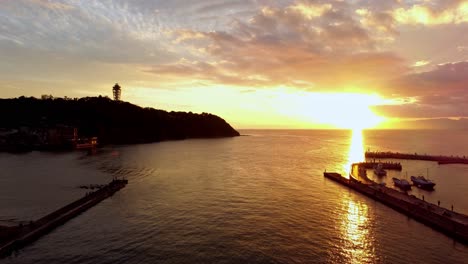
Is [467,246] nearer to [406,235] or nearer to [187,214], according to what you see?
[406,235]

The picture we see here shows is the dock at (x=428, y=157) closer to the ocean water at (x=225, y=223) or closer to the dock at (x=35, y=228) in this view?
the ocean water at (x=225, y=223)

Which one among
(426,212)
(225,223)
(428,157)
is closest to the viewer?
(225,223)

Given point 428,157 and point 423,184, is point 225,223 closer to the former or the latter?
point 423,184

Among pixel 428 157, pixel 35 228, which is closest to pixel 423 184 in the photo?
pixel 428 157

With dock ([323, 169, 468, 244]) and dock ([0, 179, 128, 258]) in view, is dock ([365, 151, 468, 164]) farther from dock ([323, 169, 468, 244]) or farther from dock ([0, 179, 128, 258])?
dock ([0, 179, 128, 258])

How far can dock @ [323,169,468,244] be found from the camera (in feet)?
159

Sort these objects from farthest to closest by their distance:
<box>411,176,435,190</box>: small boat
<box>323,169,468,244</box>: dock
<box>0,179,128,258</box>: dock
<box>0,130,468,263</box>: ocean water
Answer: <box>411,176,435,190</box>: small boat, <box>323,169,468,244</box>: dock, <box>0,130,468,263</box>: ocean water, <box>0,179,128,258</box>: dock

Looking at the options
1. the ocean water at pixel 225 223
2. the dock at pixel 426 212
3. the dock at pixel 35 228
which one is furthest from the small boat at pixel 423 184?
the dock at pixel 35 228

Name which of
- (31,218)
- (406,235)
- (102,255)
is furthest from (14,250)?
(406,235)

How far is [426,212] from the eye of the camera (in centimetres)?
5653

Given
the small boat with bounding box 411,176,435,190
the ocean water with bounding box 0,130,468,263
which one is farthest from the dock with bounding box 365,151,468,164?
the small boat with bounding box 411,176,435,190

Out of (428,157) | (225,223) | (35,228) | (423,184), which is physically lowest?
(225,223)

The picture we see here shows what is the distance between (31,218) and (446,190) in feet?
331

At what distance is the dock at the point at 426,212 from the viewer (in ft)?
159
